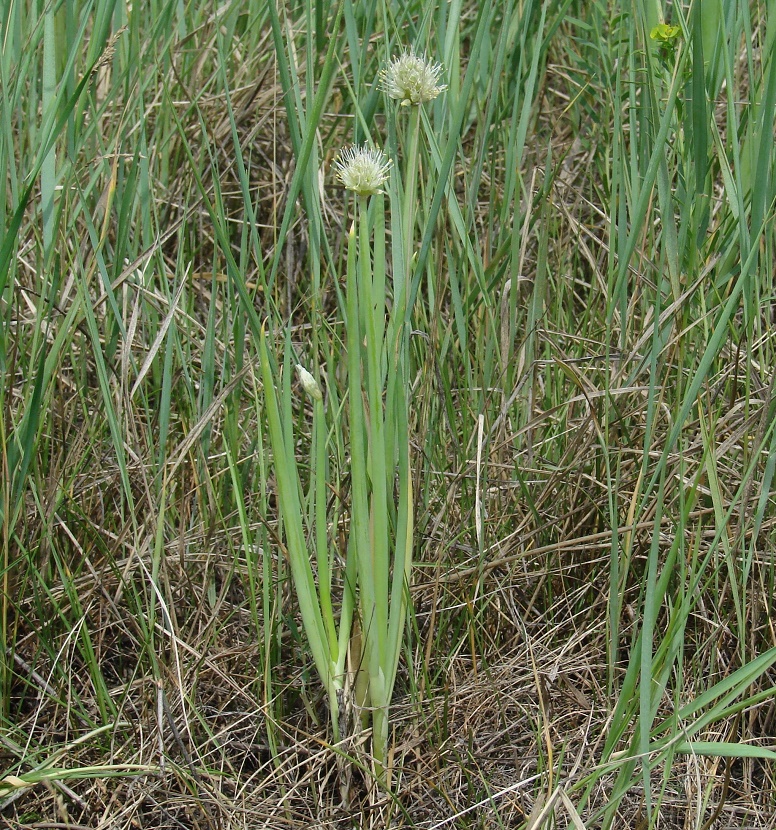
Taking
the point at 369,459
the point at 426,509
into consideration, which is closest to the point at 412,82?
the point at 369,459

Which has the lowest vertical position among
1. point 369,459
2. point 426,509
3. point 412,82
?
point 426,509

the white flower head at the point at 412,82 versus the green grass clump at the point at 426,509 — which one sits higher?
the white flower head at the point at 412,82

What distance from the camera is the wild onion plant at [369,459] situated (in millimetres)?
890

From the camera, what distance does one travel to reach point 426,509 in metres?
Answer: 1.17

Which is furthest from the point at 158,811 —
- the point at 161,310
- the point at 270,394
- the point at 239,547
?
the point at 161,310

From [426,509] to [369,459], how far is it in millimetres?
257

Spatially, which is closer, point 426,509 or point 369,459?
point 369,459

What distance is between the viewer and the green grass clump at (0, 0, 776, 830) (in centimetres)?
98

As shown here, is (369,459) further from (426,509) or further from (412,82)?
(412,82)

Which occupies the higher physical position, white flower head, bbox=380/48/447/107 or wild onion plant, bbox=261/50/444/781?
white flower head, bbox=380/48/447/107

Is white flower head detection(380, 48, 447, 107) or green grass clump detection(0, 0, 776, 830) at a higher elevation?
white flower head detection(380, 48, 447, 107)

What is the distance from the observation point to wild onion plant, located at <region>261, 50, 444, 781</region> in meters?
0.89

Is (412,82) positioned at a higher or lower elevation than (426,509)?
higher

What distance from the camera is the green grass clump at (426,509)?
3.21ft
